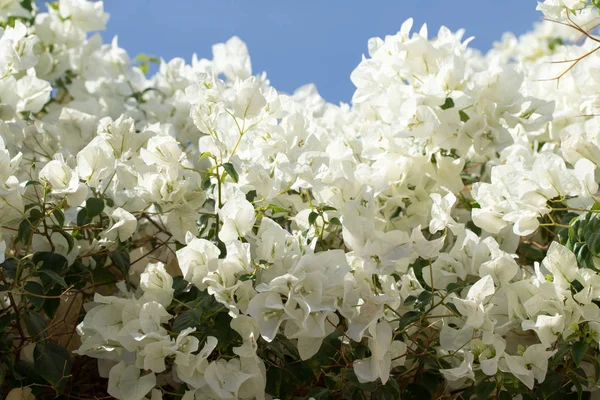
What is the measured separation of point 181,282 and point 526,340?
0.56 meters

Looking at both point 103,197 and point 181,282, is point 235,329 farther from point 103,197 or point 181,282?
point 103,197

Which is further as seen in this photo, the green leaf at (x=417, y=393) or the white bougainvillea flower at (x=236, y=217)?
the green leaf at (x=417, y=393)

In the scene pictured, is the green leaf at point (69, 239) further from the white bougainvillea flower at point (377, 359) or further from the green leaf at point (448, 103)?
the green leaf at point (448, 103)

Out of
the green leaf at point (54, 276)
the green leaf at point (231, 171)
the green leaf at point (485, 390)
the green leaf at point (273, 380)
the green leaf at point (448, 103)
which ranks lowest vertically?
the green leaf at point (485, 390)

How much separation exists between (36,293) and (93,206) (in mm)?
147

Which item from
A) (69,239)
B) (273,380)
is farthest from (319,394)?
(69,239)

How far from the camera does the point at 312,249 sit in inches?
39.6

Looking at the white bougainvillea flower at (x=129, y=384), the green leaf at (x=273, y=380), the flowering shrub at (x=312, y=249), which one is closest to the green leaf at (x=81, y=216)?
the flowering shrub at (x=312, y=249)

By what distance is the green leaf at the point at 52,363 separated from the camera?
3.36 feet

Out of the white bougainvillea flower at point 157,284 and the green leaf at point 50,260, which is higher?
the green leaf at point 50,260

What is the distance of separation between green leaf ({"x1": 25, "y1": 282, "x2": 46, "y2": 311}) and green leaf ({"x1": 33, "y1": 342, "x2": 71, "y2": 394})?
0.06m

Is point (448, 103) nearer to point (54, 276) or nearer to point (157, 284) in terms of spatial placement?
point (157, 284)

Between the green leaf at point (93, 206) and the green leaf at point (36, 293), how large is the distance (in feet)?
0.41

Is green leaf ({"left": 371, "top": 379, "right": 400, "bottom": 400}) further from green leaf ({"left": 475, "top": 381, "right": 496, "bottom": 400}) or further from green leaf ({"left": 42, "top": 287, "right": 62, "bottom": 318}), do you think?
green leaf ({"left": 42, "top": 287, "right": 62, "bottom": 318})
